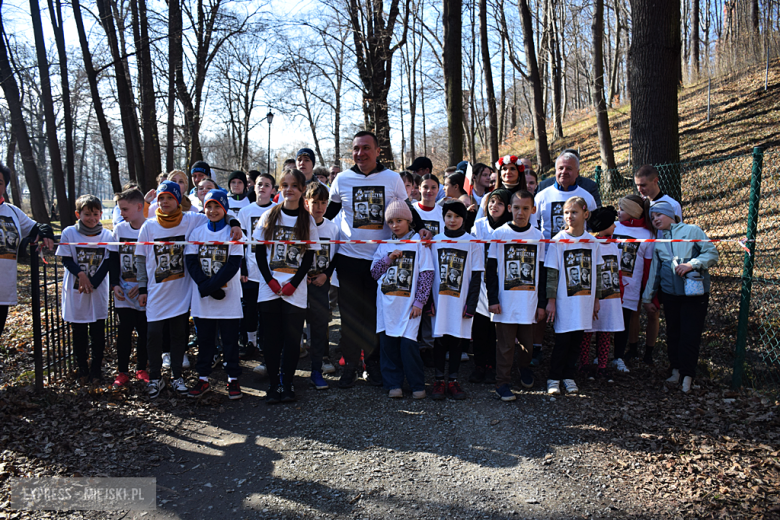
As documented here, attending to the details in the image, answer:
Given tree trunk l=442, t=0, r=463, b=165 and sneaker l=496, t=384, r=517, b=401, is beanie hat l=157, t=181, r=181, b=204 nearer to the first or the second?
sneaker l=496, t=384, r=517, b=401

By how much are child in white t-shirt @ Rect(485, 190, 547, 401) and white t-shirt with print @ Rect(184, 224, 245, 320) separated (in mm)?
2486

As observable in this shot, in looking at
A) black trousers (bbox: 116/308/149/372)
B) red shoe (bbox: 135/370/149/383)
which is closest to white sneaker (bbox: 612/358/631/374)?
red shoe (bbox: 135/370/149/383)

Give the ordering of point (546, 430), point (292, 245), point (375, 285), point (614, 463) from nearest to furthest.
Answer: point (614, 463), point (546, 430), point (292, 245), point (375, 285)

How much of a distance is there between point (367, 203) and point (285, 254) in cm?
98

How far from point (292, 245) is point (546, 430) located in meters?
2.82

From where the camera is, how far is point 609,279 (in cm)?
523

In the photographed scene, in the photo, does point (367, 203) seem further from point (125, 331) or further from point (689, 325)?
point (689, 325)

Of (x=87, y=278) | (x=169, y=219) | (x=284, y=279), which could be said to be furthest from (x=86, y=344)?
(x=284, y=279)

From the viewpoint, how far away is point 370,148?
523cm

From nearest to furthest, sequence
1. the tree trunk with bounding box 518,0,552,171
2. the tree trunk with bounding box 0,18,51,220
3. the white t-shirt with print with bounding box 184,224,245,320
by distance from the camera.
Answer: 1. the white t-shirt with print with bounding box 184,224,245,320
2. the tree trunk with bounding box 0,18,51,220
3. the tree trunk with bounding box 518,0,552,171

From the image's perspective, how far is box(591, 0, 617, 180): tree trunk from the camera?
15773mm

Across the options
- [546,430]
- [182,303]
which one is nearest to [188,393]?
[182,303]

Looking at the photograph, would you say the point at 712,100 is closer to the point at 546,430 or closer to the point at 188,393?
the point at 546,430

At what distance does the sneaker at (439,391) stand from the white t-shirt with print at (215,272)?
6.62 ft
